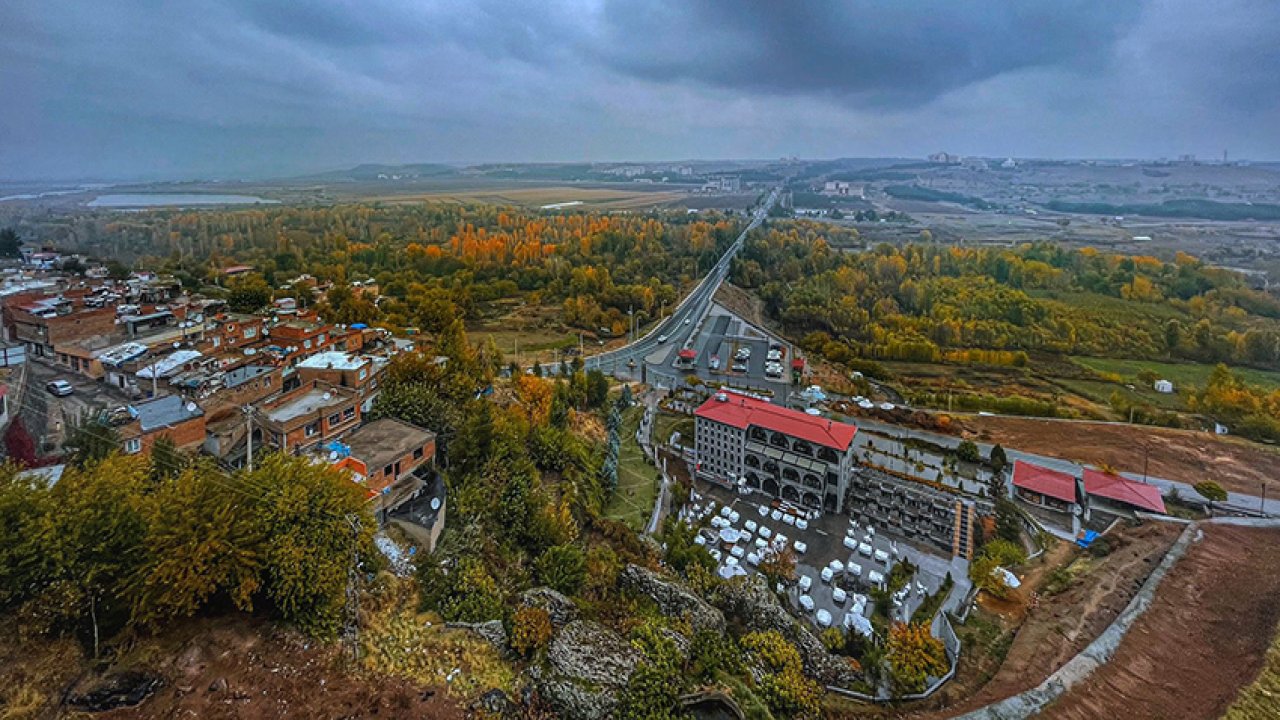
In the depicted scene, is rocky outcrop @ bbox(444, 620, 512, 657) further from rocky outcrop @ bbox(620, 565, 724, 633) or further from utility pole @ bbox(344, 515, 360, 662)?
rocky outcrop @ bbox(620, 565, 724, 633)

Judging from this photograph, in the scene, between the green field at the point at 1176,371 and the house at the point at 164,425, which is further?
the green field at the point at 1176,371

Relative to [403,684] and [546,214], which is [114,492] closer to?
[403,684]

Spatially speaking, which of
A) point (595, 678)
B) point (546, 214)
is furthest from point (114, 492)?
point (546, 214)

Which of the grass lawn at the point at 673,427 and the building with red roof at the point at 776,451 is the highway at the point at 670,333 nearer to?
the grass lawn at the point at 673,427

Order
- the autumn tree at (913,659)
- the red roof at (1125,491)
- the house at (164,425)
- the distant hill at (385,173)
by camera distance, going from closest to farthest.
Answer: the autumn tree at (913,659), the house at (164,425), the red roof at (1125,491), the distant hill at (385,173)

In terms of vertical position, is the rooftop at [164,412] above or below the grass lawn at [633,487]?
above

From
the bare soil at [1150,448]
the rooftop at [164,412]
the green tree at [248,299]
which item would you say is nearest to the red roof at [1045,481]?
the bare soil at [1150,448]

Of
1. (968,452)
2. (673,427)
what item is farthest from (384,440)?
(968,452)
